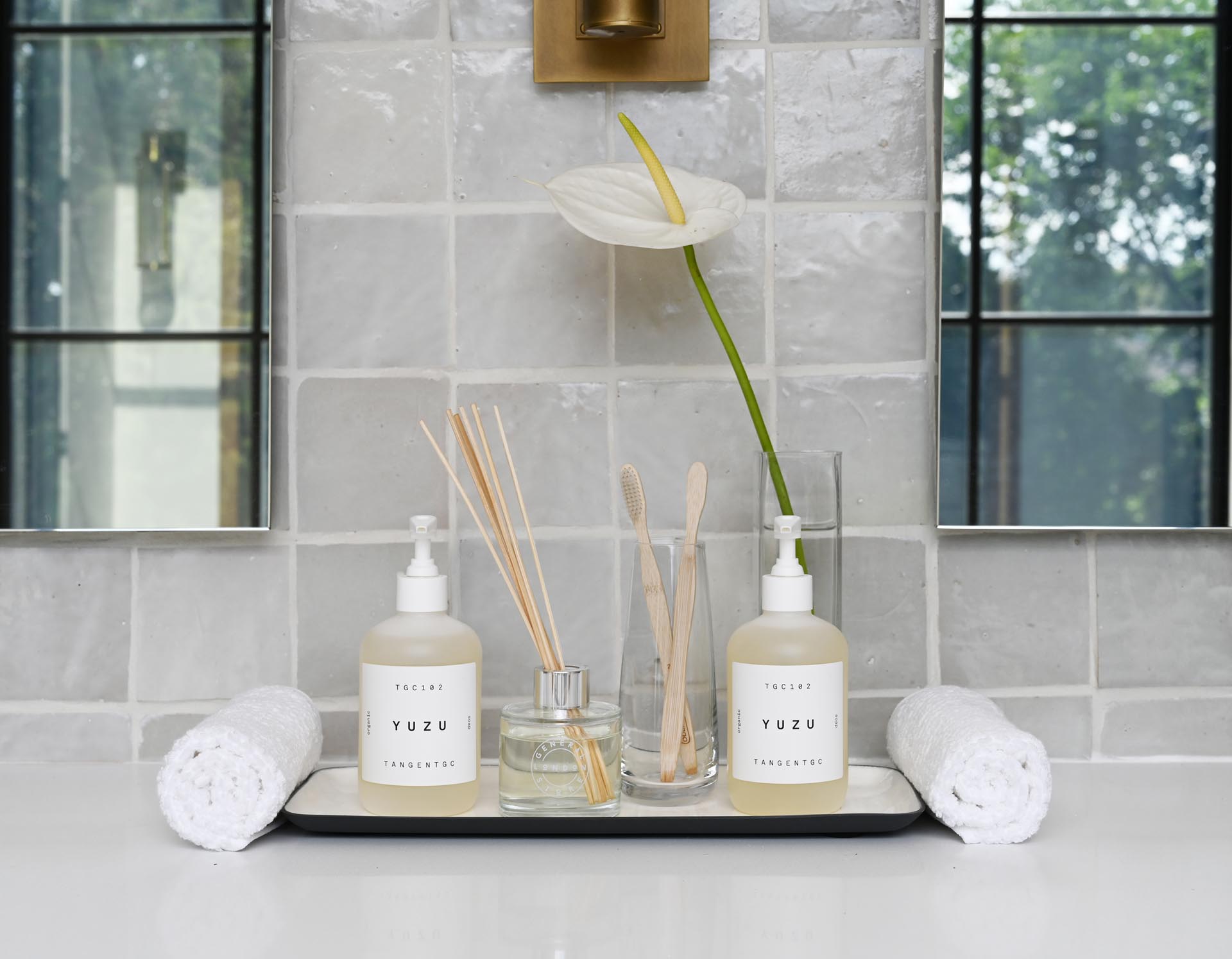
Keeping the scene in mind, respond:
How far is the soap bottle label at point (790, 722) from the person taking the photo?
2.20 ft

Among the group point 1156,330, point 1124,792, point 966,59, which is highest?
point 966,59

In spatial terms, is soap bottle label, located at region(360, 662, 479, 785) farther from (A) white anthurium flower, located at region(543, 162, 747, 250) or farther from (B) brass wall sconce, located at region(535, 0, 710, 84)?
(B) brass wall sconce, located at region(535, 0, 710, 84)

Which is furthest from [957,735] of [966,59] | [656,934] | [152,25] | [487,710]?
[152,25]

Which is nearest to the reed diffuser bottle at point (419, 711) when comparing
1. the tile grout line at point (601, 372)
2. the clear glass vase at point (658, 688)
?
the clear glass vase at point (658, 688)

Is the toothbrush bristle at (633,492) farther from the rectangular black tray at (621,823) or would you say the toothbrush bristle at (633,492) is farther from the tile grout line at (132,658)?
the tile grout line at (132,658)

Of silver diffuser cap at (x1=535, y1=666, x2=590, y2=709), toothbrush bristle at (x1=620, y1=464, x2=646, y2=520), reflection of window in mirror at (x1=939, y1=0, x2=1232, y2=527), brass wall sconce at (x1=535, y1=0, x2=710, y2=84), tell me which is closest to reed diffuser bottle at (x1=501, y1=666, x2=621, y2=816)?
silver diffuser cap at (x1=535, y1=666, x2=590, y2=709)

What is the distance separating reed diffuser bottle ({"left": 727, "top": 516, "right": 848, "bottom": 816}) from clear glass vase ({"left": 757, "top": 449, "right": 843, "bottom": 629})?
0.11 meters

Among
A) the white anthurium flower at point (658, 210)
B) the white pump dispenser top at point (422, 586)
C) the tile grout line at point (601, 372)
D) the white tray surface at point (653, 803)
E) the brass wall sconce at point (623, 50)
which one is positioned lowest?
the white tray surface at point (653, 803)

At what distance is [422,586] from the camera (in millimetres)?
701

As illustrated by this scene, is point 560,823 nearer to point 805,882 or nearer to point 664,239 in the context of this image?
point 805,882

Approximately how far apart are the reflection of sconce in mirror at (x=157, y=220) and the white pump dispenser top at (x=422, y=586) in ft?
1.05

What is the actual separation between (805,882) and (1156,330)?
20.9 inches

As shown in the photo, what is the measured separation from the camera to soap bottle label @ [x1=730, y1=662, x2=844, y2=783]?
26.4 inches

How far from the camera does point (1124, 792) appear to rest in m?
0.79
